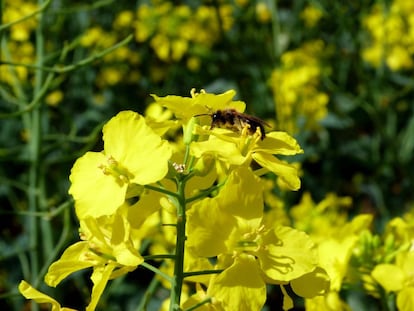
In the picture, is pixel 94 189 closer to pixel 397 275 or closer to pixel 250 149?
pixel 250 149

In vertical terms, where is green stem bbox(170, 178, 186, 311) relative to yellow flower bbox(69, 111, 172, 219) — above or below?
below

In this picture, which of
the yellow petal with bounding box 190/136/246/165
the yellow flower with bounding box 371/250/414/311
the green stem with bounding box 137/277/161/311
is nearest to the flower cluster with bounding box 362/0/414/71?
the green stem with bounding box 137/277/161/311

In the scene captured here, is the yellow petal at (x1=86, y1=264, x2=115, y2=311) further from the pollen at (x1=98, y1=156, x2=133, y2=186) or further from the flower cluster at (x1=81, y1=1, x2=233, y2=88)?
the flower cluster at (x1=81, y1=1, x2=233, y2=88)

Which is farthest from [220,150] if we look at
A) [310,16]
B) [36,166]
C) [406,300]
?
[310,16]

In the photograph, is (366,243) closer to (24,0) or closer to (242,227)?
(242,227)

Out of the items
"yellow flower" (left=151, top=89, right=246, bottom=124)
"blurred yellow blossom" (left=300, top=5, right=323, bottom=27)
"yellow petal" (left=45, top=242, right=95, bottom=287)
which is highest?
"yellow flower" (left=151, top=89, right=246, bottom=124)

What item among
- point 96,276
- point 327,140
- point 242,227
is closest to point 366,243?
point 242,227

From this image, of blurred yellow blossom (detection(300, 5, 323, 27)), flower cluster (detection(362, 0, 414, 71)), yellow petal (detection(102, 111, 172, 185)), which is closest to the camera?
yellow petal (detection(102, 111, 172, 185))

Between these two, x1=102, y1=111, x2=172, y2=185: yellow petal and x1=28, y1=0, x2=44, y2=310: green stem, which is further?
x1=28, y1=0, x2=44, y2=310: green stem
